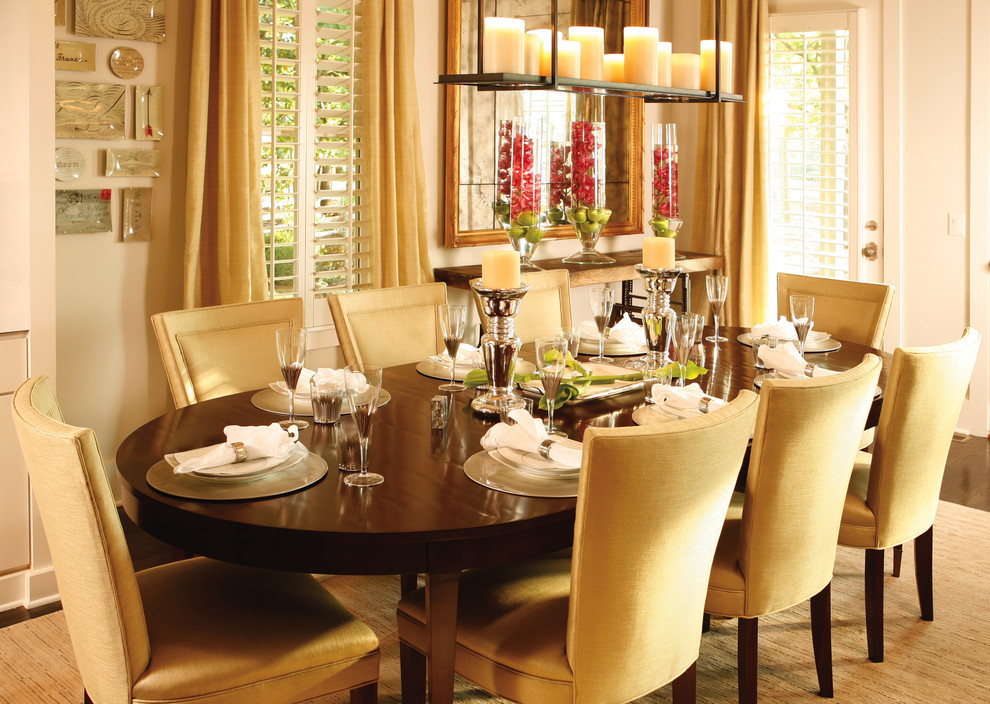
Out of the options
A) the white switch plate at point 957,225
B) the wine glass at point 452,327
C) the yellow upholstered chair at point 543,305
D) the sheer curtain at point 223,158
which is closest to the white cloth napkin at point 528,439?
the wine glass at point 452,327

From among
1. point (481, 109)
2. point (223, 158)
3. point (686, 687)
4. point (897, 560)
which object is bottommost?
point (897, 560)

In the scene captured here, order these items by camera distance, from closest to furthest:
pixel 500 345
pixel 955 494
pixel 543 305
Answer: pixel 500 345 < pixel 543 305 < pixel 955 494

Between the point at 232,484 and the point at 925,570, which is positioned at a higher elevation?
the point at 232,484

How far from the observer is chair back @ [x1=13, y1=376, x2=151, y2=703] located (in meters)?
1.55

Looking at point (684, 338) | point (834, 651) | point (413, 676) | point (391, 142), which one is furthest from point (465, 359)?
point (391, 142)

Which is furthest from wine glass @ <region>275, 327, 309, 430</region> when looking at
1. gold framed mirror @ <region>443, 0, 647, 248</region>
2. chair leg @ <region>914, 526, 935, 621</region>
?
gold framed mirror @ <region>443, 0, 647, 248</region>

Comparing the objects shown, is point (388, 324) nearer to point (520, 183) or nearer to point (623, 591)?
point (520, 183)

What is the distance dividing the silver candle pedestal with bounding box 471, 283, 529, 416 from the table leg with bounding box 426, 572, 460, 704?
69cm

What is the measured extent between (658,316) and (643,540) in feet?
3.93

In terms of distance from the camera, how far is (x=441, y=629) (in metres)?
1.74

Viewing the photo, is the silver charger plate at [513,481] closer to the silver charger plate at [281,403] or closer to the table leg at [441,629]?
the table leg at [441,629]

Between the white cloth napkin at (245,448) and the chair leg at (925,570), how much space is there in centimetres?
181

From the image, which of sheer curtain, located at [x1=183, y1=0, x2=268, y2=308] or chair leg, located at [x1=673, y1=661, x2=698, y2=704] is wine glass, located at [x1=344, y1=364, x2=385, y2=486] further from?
sheer curtain, located at [x1=183, y1=0, x2=268, y2=308]

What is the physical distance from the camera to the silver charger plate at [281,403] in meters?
2.42
